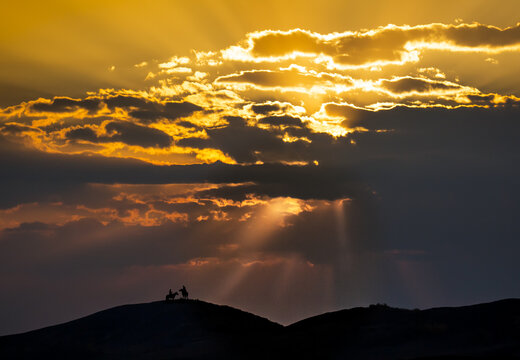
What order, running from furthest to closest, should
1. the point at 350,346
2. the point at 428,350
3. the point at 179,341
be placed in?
the point at 179,341, the point at 350,346, the point at 428,350

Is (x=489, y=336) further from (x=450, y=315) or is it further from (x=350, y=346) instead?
(x=350, y=346)

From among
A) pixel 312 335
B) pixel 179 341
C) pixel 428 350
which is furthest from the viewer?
pixel 179 341

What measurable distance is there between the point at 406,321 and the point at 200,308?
37.4 metres

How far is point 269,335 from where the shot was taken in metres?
116

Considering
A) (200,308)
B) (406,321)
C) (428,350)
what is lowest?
(428,350)

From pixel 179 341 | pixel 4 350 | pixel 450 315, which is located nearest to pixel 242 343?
pixel 179 341

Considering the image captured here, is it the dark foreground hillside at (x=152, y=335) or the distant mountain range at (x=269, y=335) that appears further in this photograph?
the dark foreground hillside at (x=152, y=335)

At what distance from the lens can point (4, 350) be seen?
12525 centimetres

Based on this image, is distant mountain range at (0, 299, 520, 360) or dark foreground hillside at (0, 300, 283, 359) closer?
distant mountain range at (0, 299, 520, 360)

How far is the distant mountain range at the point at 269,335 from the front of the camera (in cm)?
9662

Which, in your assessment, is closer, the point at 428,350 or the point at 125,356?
the point at 428,350

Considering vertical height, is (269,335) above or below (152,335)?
below

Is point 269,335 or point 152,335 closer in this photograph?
point 269,335

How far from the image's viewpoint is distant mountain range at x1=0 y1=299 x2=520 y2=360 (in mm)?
96625
